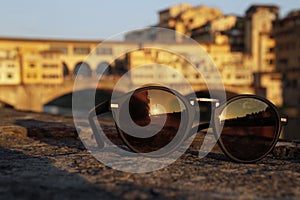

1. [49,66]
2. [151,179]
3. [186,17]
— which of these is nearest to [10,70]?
[49,66]

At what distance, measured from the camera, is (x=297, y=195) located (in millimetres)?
1247

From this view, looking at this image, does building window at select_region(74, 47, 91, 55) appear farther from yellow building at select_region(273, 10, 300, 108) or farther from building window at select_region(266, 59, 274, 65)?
yellow building at select_region(273, 10, 300, 108)

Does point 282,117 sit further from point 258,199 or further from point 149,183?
point 149,183

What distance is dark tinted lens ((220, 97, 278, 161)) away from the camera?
6.19ft

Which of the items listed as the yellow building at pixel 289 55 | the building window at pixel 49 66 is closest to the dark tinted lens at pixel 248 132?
the building window at pixel 49 66

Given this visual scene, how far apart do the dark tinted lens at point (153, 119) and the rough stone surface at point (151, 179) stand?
22 cm

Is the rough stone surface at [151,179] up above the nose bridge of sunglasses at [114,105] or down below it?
below

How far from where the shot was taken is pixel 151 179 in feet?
4.89

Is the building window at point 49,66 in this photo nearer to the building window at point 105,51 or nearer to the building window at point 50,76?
the building window at point 50,76

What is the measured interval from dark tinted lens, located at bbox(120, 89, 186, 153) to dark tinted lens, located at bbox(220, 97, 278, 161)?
1.02 feet

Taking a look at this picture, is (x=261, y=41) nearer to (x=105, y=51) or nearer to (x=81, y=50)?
(x=105, y=51)

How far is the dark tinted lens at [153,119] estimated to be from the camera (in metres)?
2.02

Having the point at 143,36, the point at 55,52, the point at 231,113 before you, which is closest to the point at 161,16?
the point at 143,36

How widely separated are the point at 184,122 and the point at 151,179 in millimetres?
606
